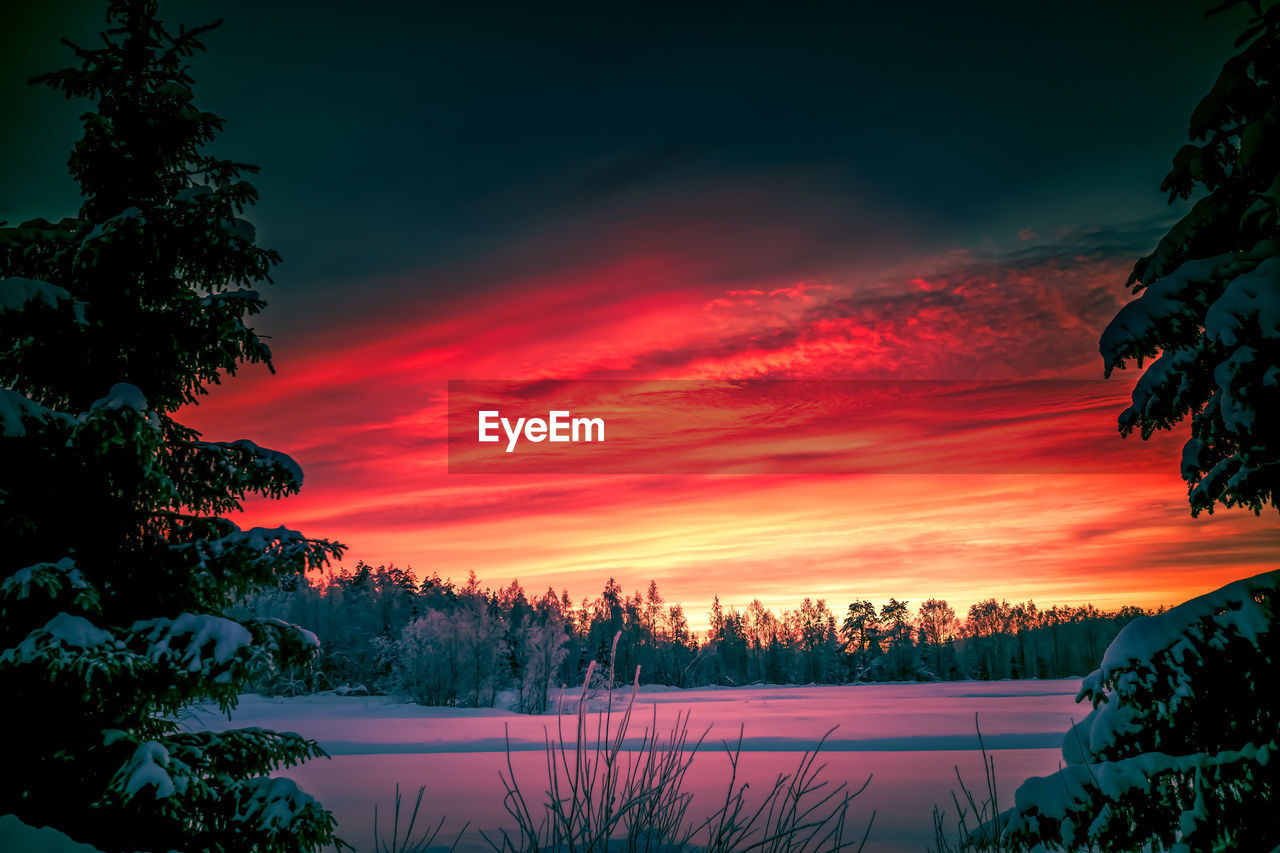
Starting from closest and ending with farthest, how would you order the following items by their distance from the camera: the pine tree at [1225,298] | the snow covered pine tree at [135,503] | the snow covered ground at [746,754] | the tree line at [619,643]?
the pine tree at [1225,298]
the snow covered pine tree at [135,503]
the snow covered ground at [746,754]
the tree line at [619,643]

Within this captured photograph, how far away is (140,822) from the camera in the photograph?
5188 mm

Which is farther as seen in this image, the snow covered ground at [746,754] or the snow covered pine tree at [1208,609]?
the snow covered ground at [746,754]

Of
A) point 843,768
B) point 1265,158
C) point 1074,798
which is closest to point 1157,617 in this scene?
point 1074,798

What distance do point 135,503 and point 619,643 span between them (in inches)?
2781

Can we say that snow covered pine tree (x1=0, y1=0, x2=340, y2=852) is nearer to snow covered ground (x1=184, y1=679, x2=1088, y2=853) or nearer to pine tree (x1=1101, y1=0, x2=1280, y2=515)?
snow covered ground (x1=184, y1=679, x2=1088, y2=853)

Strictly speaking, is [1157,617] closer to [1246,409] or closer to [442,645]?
[1246,409]

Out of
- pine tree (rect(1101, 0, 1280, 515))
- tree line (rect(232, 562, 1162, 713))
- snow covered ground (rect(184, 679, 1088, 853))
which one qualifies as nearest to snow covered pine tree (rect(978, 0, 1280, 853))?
pine tree (rect(1101, 0, 1280, 515))

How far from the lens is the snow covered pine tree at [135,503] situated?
526 centimetres

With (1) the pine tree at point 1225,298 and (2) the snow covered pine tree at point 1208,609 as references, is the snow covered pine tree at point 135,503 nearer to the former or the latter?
(2) the snow covered pine tree at point 1208,609

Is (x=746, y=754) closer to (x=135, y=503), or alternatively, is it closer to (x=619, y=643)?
(x=135, y=503)

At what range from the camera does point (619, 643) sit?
242ft

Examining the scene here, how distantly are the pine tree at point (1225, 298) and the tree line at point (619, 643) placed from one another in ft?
196

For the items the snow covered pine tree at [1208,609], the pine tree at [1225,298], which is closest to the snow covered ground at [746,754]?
the snow covered pine tree at [1208,609]

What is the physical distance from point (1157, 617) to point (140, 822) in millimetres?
6641
